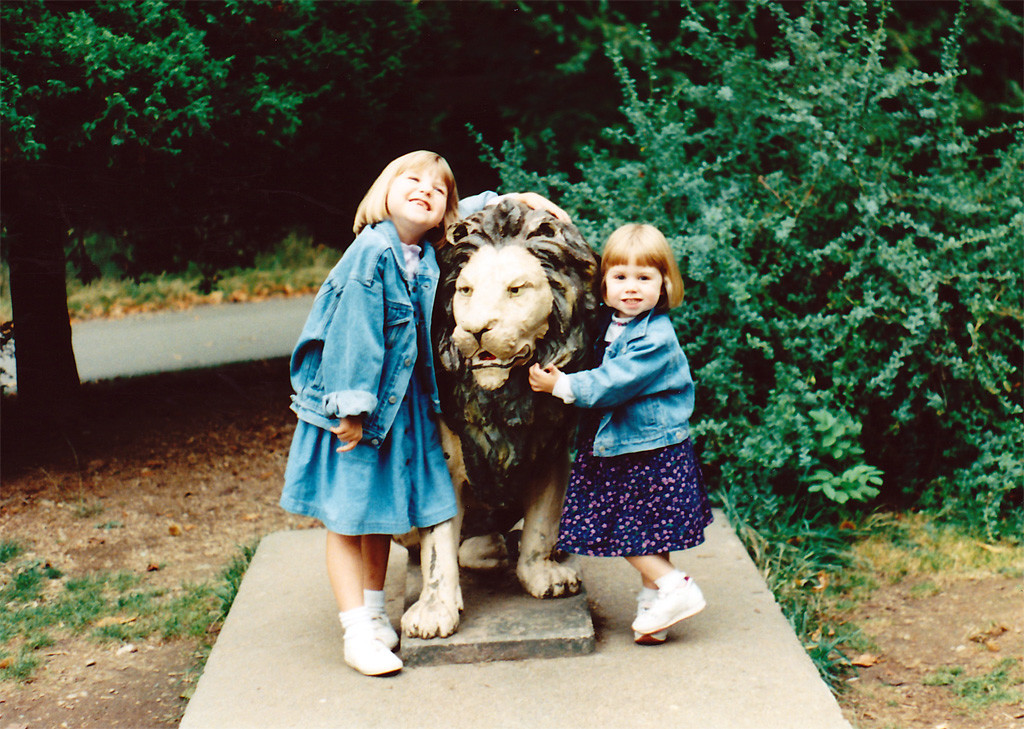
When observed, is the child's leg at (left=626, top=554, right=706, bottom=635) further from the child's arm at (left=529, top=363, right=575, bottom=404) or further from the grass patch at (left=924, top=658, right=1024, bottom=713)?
the grass patch at (left=924, top=658, right=1024, bottom=713)

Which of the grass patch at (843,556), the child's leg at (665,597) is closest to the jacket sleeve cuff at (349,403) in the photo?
the child's leg at (665,597)

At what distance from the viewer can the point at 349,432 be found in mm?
2885

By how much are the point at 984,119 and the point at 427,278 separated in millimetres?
4200

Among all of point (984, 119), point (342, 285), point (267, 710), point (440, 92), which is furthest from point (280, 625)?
point (984, 119)

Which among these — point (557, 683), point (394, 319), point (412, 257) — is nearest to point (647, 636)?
point (557, 683)

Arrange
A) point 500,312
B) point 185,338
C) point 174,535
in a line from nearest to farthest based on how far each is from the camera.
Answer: point 500,312
point 174,535
point 185,338

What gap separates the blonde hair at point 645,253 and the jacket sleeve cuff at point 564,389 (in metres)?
0.37

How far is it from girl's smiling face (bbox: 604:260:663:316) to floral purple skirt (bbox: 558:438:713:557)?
1.43 ft

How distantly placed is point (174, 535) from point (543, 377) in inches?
106

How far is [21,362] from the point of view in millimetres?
5551

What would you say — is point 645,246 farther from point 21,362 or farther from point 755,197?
point 21,362

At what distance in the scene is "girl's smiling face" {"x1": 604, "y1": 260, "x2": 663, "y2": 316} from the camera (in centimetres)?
289

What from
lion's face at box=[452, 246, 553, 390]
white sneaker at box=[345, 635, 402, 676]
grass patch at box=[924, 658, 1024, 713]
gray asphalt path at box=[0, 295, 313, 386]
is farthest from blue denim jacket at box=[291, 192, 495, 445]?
gray asphalt path at box=[0, 295, 313, 386]

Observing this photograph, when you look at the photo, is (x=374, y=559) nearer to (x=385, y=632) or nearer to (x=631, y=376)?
(x=385, y=632)
